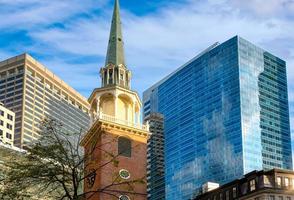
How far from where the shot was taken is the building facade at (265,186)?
296 ft

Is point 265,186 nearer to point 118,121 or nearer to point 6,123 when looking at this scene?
point 118,121

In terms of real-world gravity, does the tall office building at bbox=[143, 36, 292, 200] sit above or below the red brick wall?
above

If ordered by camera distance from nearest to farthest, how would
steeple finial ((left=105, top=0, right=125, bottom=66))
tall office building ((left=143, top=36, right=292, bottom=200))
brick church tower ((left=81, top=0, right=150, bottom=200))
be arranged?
brick church tower ((left=81, top=0, right=150, bottom=200))
steeple finial ((left=105, top=0, right=125, bottom=66))
tall office building ((left=143, top=36, right=292, bottom=200))

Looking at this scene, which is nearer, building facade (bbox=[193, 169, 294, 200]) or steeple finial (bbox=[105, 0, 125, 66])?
steeple finial (bbox=[105, 0, 125, 66])

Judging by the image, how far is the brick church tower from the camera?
65938mm

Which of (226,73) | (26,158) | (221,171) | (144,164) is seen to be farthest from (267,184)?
(226,73)

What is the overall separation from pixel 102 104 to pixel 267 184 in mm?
30590

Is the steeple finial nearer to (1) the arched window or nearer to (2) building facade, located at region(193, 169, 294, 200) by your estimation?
(1) the arched window

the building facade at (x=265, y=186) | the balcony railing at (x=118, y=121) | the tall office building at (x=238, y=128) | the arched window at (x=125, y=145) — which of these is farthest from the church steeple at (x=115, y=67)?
the tall office building at (x=238, y=128)

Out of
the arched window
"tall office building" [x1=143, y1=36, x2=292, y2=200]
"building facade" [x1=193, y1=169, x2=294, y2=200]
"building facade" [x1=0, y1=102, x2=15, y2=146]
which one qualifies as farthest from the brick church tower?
"building facade" [x1=0, y1=102, x2=15, y2=146]

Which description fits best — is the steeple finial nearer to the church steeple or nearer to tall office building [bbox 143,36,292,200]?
the church steeple

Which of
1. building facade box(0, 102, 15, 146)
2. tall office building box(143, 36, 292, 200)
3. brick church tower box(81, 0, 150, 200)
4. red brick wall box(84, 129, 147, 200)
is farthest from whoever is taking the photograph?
building facade box(0, 102, 15, 146)

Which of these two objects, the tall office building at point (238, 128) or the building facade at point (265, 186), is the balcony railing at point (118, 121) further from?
the tall office building at point (238, 128)

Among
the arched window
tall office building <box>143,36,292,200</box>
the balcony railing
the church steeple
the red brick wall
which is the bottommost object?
the red brick wall
